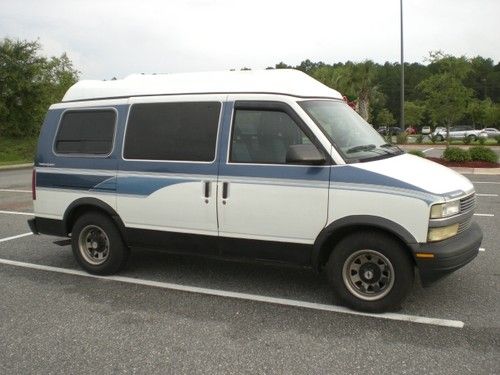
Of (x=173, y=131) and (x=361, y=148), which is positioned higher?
(x=173, y=131)

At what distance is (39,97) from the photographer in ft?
99.7

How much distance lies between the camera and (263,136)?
188 inches

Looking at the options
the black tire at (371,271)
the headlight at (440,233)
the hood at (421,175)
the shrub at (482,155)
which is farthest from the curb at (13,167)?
the headlight at (440,233)

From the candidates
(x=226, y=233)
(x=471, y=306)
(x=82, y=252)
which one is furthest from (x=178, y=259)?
(x=471, y=306)

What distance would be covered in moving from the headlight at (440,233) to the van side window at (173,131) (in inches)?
84.0

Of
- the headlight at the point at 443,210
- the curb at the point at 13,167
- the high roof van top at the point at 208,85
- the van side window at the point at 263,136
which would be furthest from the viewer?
the curb at the point at 13,167

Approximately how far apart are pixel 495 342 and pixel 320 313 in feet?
4.69

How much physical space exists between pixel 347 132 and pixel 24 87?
95.4ft

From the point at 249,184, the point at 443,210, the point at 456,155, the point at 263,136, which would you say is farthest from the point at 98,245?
the point at 456,155

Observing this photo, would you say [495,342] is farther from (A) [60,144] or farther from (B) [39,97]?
(B) [39,97]

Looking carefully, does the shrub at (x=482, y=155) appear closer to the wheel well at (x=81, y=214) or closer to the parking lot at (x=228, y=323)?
the parking lot at (x=228, y=323)

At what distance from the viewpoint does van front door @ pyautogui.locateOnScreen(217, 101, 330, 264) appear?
4.54 meters

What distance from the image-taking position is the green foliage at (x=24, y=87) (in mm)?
29125

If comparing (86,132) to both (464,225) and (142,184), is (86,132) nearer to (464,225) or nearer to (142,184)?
(142,184)
